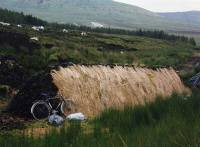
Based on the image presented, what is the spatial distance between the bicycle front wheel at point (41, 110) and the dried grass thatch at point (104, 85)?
0.79 m

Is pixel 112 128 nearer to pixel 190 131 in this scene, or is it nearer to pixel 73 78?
pixel 190 131

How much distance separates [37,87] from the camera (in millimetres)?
16891

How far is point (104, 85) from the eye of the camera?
1786 cm

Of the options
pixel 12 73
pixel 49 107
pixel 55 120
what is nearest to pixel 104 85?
pixel 49 107

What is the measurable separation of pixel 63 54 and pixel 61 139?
27386 mm

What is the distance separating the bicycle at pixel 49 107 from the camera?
15.7 metres

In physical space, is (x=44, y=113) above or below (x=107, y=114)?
below

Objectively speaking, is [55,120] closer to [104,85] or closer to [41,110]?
[41,110]

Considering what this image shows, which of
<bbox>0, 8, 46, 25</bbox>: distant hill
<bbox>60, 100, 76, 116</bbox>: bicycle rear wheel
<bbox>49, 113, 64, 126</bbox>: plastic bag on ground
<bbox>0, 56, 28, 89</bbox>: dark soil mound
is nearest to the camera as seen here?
<bbox>49, 113, 64, 126</bbox>: plastic bag on ground

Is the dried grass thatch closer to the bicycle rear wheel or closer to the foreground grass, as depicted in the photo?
the bicycle rear wheel

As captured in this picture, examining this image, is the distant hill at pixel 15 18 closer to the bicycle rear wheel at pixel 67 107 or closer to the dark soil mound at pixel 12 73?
the dark soil mound at pixel 12 73

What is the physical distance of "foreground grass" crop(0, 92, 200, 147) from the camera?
780cm

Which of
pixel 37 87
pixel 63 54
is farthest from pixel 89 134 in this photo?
pixel 63 54

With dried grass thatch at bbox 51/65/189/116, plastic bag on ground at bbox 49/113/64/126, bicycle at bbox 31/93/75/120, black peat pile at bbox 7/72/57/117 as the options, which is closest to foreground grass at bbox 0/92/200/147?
plastic bag on ground at bbox 49/113/64/126
